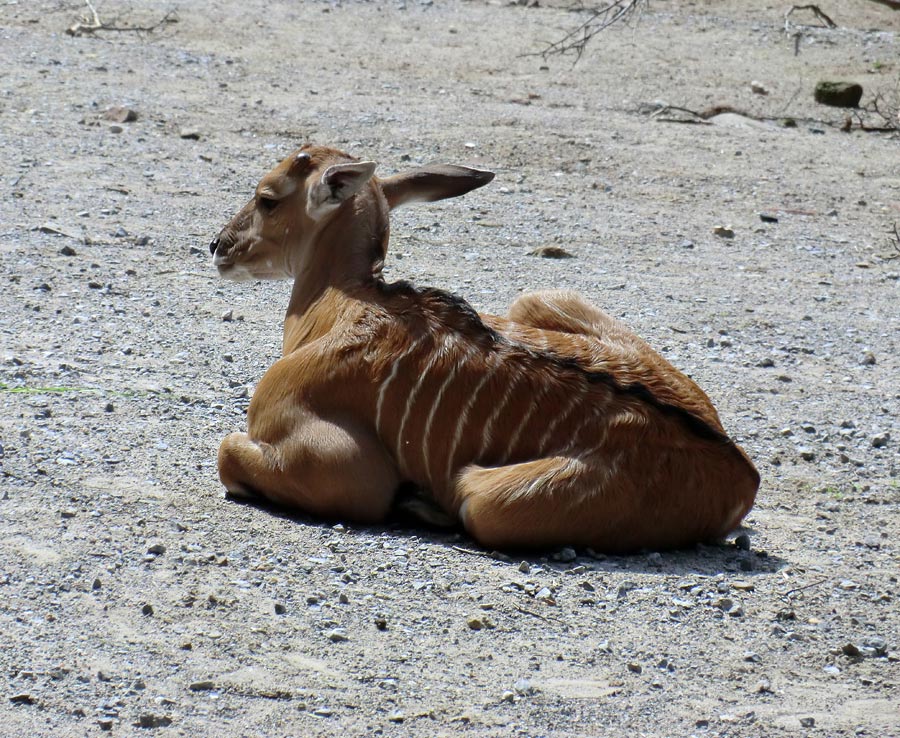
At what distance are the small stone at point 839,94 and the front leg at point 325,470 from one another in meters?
9.80

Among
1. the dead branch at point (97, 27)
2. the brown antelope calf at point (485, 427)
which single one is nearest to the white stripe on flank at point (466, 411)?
the brown antelope calf at point (485, 427)

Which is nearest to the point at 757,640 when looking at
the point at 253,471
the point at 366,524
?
the point at 366,524

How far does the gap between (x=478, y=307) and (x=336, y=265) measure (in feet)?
8.09

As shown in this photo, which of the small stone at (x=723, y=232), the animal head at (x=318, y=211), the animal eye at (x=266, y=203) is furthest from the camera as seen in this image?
the small stone at (x=723, y=232)

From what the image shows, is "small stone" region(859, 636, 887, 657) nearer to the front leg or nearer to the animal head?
the front leg

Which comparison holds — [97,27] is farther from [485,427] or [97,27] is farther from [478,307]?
[485,427]

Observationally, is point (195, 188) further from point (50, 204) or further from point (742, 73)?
point (742, 73)

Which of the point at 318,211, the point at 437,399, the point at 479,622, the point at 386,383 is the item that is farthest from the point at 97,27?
the point at 479,622

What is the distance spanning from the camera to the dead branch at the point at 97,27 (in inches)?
557

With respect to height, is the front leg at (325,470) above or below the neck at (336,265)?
below

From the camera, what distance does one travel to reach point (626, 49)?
15.3 m

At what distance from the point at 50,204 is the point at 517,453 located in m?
5.38

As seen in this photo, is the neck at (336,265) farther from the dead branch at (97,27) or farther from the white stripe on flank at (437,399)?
A: the dead branch at (97,27)

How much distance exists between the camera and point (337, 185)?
5641mm
